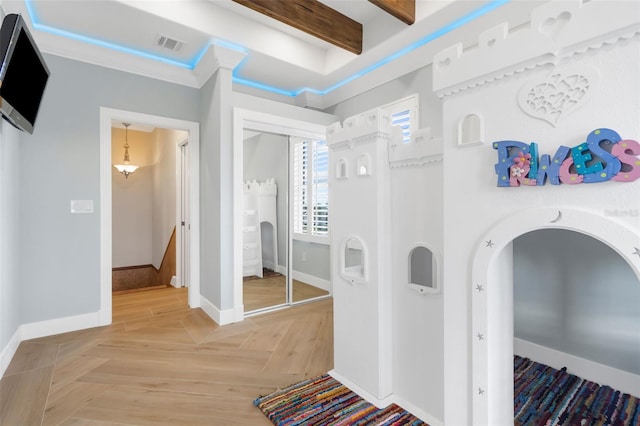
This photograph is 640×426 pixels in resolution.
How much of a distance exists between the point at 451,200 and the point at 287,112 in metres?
2.59

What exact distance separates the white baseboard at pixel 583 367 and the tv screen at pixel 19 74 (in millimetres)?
3856

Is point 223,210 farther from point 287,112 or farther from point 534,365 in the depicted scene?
point 534,365

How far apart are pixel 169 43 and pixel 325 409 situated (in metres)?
3.32

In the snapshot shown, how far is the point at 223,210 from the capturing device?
3.06 metres

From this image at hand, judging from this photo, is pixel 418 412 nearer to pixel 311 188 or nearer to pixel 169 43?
pixel 311 188

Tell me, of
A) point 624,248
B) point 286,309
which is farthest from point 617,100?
point 286,309

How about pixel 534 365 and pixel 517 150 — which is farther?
pixel 534 365

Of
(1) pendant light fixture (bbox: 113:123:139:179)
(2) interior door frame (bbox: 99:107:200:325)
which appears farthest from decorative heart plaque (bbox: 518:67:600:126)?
(1) pendant light fixture (bbox: 113:123:139:179)

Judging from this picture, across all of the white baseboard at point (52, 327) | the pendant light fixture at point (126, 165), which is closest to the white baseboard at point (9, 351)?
the white baseboard at point (52, 327)

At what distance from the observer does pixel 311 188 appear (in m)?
4.01

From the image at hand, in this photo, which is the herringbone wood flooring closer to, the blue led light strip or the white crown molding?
the white crown molding

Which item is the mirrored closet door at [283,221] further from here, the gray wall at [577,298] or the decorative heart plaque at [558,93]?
the decorative heart plaque at [558,93]

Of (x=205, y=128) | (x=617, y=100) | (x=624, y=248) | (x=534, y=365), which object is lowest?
(x=534, y=365)

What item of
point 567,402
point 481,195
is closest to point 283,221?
point 481,195
